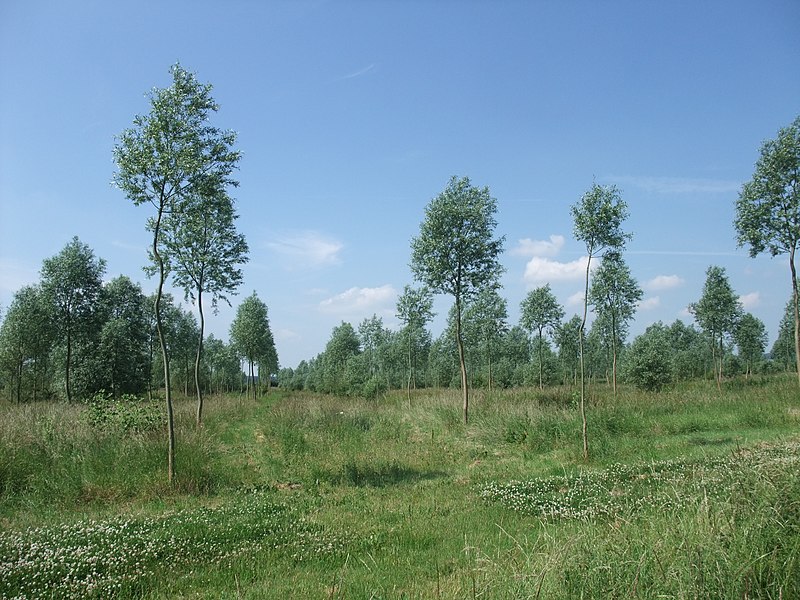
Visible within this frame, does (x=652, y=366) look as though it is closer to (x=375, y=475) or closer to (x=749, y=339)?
(x=375, y=475)

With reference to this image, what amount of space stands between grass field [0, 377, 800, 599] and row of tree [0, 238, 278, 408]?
516 inches

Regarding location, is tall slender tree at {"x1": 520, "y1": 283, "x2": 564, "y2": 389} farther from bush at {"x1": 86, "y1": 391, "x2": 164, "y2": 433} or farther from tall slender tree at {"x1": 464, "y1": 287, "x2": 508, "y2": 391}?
bush at {"x1": 86, "y1": 391, "x2": 164, "y2": 433}

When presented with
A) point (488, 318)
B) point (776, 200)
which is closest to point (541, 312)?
point (488, 318)

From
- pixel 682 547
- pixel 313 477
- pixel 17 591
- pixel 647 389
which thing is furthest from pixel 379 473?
pixel 647 389

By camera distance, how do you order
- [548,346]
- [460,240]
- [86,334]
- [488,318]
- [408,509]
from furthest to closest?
[548,346], [488,318], [86,334], [460,240], [408,509]

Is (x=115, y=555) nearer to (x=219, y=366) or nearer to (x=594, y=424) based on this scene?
(x=594, y=424)

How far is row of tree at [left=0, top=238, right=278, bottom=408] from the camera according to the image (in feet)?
81.4

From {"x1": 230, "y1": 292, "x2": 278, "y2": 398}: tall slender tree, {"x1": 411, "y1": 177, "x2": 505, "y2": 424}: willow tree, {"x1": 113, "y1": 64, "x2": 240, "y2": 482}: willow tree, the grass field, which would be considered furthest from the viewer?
{"x1": 230, "y1": 292, "x2": 278, "y2": 398}: tall slender tree

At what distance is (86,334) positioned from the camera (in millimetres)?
28016

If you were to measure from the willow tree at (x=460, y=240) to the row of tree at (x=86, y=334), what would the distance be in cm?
1315

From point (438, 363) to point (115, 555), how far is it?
150ft

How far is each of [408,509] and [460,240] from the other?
33.3 feet

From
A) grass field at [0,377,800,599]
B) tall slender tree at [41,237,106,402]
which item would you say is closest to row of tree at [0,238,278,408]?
tall slender tree at [41,237,106,402]

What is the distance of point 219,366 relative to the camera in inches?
2026
